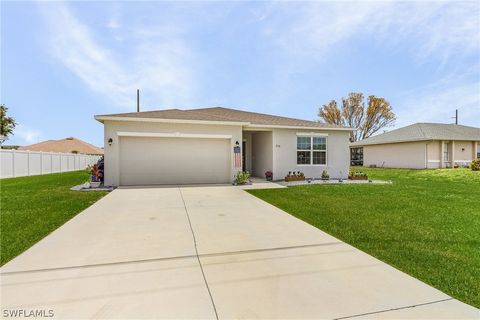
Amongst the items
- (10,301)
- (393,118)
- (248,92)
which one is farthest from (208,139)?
(393,118)

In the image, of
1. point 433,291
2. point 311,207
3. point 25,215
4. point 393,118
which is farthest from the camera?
point 393,118

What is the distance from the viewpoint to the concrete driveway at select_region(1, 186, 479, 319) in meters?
2.27

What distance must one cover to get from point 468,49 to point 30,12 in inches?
718

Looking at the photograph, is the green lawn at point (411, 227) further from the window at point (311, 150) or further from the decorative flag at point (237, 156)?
the window at point (311, 150)

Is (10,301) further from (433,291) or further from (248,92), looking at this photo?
(248,92)

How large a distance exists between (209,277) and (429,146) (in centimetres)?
2400

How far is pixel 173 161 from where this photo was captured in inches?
446

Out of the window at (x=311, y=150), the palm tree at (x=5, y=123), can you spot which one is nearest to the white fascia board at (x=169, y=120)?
the window at (x=311, y=150)

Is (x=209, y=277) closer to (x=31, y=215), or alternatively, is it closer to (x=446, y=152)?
(x=31, y=215)

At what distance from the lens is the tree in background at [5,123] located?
30.6 metres

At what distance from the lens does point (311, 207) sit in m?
6.73

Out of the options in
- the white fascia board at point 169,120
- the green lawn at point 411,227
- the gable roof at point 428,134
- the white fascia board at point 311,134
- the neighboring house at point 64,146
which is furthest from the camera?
the neighboring house at point 64,146

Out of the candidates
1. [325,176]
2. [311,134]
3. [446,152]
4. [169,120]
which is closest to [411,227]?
[325,176]

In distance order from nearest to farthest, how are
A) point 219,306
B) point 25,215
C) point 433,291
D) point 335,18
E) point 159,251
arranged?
point 219,306 → point 433,291 → point 159,251 → point 25,215 → point 335,18
